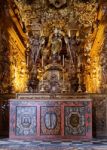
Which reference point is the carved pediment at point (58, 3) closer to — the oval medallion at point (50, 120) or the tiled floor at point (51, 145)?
the oval medallion at point (50, 120)

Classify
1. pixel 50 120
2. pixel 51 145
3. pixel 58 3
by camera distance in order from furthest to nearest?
pixel 58 3 → pixel 50 120 → pixel 51 145

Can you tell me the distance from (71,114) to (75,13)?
419cm

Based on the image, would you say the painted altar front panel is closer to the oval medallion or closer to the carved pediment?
the oval medallion

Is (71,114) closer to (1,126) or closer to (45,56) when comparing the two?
(1,126)

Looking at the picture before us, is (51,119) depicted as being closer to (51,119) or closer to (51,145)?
(51,119)

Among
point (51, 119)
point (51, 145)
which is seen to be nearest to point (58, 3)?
point (51, 119)

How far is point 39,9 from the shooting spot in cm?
1328

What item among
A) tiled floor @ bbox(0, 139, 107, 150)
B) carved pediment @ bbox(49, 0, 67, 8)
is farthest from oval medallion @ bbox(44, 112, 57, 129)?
carved pediment @ bbox(49, 0, 67, 8)

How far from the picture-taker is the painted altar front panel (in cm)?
1024

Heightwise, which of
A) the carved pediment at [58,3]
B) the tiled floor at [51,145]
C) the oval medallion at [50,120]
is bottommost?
the tiled floor at [51,145]

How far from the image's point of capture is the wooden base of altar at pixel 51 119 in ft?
33.6

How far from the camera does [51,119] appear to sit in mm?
10312

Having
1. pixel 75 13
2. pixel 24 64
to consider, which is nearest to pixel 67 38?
pixel 75 13

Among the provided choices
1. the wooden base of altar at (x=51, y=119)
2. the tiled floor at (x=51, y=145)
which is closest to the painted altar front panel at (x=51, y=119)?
the wooden base of altar at (x=51, y=119)
